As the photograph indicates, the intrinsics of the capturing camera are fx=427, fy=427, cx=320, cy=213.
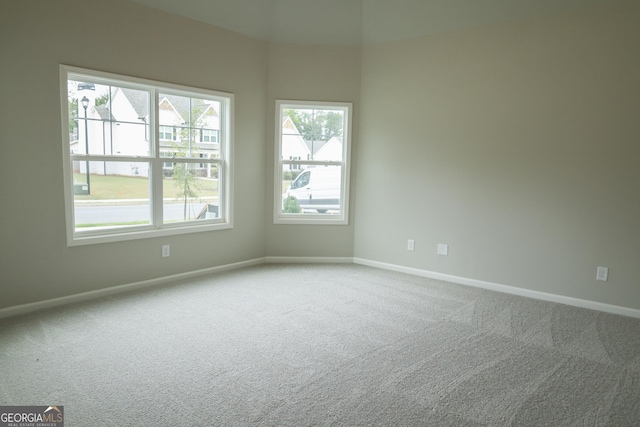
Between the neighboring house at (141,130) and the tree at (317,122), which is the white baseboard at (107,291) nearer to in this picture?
the neighboring house at (141,130)

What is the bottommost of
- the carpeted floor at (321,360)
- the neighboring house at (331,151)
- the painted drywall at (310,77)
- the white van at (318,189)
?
the carpeted floor at (321,360)

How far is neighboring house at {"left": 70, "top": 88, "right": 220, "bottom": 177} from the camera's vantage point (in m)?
3.95

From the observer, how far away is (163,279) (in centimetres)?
455

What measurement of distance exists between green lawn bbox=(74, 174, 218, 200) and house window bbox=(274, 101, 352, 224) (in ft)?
4.64

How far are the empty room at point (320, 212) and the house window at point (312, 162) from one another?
0.03 m

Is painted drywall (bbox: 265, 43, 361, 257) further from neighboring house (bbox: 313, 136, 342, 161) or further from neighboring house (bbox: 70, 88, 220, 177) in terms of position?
neighboring house (bbox: 70, 88, 220, 177)

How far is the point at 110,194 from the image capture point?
413cm

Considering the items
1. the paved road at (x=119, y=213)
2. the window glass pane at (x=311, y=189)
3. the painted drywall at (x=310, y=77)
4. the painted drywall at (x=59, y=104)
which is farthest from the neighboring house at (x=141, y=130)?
→ the window glass pane at (x=311, y=189)

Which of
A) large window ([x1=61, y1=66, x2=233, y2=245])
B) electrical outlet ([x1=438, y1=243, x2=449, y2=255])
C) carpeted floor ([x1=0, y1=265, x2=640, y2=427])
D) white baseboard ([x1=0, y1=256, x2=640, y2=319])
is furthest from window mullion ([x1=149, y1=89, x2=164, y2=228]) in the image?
electrical outlet ([x1=438, y1=243, x2=449, y2=255])

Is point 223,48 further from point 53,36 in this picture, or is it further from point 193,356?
point 193,356

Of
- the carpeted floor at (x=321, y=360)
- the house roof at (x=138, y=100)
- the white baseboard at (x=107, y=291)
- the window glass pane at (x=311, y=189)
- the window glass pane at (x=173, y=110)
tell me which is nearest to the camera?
the carpeted floor at (x=321, y=360)

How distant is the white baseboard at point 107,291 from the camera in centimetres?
353

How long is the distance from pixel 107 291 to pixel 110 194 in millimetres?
933

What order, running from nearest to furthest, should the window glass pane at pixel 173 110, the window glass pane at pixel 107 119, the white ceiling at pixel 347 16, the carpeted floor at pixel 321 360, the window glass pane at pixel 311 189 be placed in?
1. the carpeted floor at pixel 321 360
2. the window glass pane at pixel 107 119
3. the white ceiling at pixel 347 16
4. the window glass pane at pixel 173 110
5. the window glass pane at pixel 311 189
